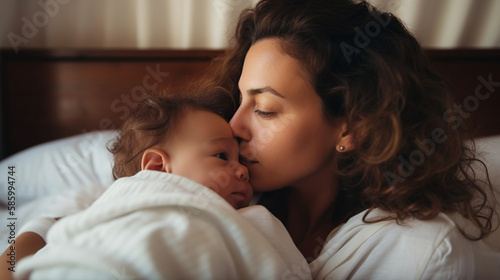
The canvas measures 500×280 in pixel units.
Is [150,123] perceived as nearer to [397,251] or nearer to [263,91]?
[263,91]

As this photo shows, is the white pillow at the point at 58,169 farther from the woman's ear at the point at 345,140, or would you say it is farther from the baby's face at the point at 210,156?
the woman's ear at the point at 345,140

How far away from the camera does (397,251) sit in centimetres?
95

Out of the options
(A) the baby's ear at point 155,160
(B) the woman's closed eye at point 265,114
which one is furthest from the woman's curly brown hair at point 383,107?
(A) the baby's ear at point 155,160

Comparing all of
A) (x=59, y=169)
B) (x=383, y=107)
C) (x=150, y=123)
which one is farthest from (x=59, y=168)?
(x=383, y=107)

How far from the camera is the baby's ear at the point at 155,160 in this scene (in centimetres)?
103

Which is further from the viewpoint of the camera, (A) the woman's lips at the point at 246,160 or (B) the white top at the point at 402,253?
(A) the woman's lips at the point at 246,160

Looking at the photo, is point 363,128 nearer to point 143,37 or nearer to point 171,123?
point 171,123

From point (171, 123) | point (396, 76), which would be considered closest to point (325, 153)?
point (396, 76)

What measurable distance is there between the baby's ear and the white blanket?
10cm

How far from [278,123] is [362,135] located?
0.69ft

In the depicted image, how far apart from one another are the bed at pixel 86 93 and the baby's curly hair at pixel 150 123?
2.64 ft

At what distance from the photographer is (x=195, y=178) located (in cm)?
102

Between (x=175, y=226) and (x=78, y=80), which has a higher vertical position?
(x=175, y=226)

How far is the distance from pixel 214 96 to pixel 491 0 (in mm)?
1598
